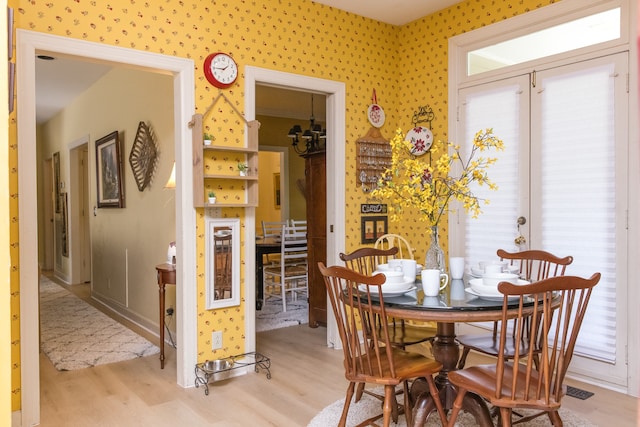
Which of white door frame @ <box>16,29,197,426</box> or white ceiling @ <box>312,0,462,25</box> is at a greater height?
white ceiling @ <box>312,0,462,25</box>

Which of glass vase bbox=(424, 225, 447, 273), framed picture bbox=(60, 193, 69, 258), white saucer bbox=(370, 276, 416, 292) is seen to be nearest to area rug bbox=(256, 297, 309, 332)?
glass vase bbox=(424, 225, 447, 273)

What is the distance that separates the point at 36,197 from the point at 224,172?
1186 millimetres

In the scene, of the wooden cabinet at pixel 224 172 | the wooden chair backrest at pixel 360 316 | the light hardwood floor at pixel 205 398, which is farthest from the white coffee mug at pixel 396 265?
the wooden cabinet at pixel 224 172

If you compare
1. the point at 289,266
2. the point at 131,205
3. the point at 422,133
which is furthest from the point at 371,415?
the point at 289,266

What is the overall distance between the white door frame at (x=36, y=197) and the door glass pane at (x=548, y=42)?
7.64 feet

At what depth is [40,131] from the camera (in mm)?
9102

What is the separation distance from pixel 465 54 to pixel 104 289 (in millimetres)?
4822

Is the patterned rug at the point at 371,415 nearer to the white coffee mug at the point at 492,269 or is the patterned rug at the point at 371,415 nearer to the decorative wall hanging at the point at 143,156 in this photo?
the white coffee mug at the point at 492,269

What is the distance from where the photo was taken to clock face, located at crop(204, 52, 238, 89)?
331cm

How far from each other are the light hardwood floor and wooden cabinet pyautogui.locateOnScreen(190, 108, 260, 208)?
48.5 inches

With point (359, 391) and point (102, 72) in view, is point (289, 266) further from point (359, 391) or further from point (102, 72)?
point (359, 391)

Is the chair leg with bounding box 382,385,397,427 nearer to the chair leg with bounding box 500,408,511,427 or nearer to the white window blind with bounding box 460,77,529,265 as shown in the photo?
the chair leg with bounding box 500,408,511,427

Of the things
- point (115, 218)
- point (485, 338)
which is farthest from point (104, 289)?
point (485, 338)

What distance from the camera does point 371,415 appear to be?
2721 millimetres
